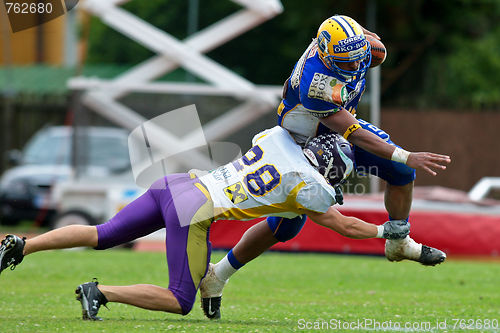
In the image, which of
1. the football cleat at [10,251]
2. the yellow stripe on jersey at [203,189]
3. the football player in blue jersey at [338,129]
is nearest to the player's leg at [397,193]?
the football player in blue jersey at [338,129]

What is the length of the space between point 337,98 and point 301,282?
405cm

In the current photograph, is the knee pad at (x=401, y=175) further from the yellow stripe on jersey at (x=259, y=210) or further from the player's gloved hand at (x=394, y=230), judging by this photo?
the yellow stripe on jersey at (x=259, y=210)

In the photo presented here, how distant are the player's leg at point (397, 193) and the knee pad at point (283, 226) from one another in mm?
620

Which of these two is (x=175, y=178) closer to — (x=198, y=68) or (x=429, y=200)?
(x=429, y=200)

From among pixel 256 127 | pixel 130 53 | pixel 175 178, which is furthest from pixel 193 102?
pixel 130 53

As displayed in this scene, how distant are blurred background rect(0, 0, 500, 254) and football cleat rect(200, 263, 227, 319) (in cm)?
855

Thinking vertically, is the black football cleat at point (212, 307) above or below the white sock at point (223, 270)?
below

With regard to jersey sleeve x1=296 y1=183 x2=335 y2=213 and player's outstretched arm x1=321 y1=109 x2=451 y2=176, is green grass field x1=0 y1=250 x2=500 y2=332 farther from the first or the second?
player's outstretched arm x1=321 y1=109 x2=451 y2=176

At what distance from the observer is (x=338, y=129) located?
6055mm

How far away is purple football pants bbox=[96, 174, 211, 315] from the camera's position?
6059 mm

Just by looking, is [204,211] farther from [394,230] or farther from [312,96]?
[394,230]

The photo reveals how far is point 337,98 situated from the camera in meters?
6.00

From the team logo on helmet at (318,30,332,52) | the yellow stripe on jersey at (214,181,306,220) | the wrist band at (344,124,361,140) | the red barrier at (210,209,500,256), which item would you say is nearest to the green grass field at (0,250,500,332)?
the red barrier at (210,209,500,256)

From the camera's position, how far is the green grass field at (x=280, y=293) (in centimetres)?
634
